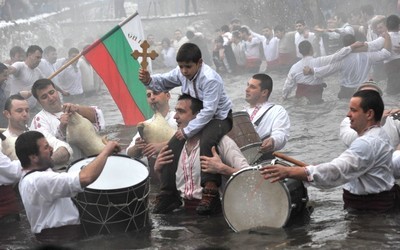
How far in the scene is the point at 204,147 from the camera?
7.21m

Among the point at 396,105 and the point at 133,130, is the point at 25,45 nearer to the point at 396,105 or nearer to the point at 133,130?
the point at 133,130

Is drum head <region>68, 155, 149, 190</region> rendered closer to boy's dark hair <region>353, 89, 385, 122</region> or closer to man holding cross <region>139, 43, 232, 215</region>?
man holding cross <region>139, 43, 232, 215</region>

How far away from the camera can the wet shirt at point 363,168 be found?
20.3 ft

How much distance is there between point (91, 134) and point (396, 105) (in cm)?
781

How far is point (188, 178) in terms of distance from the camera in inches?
295

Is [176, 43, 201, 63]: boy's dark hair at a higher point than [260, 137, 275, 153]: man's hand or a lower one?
higher

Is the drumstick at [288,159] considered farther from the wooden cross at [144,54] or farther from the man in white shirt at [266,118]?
the man in white shirt at [266,118]

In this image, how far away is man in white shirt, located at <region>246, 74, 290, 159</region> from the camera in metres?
8.63

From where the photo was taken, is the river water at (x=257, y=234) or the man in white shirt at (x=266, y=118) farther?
the man in white shirt at (x=266, y=118)

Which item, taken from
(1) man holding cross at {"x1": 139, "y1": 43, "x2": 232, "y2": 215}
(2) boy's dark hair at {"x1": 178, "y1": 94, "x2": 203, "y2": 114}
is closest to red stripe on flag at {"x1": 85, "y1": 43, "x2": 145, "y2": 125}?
(1) man holding cross at {"x1": 139, "y1": 43, "x2": 232, "y2": 215}

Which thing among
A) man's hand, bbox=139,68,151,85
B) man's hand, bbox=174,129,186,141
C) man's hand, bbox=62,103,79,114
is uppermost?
man's hand, bbox=139,68,151,85

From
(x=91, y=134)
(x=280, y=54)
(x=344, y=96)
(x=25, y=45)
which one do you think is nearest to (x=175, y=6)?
(x=25, y=45)

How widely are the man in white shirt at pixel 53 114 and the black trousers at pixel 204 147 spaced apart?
1891 mm

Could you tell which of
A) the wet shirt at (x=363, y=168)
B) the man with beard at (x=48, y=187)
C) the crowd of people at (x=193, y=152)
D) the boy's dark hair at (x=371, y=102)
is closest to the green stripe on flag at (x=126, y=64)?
the crowd of people at (x=193, y=152)
